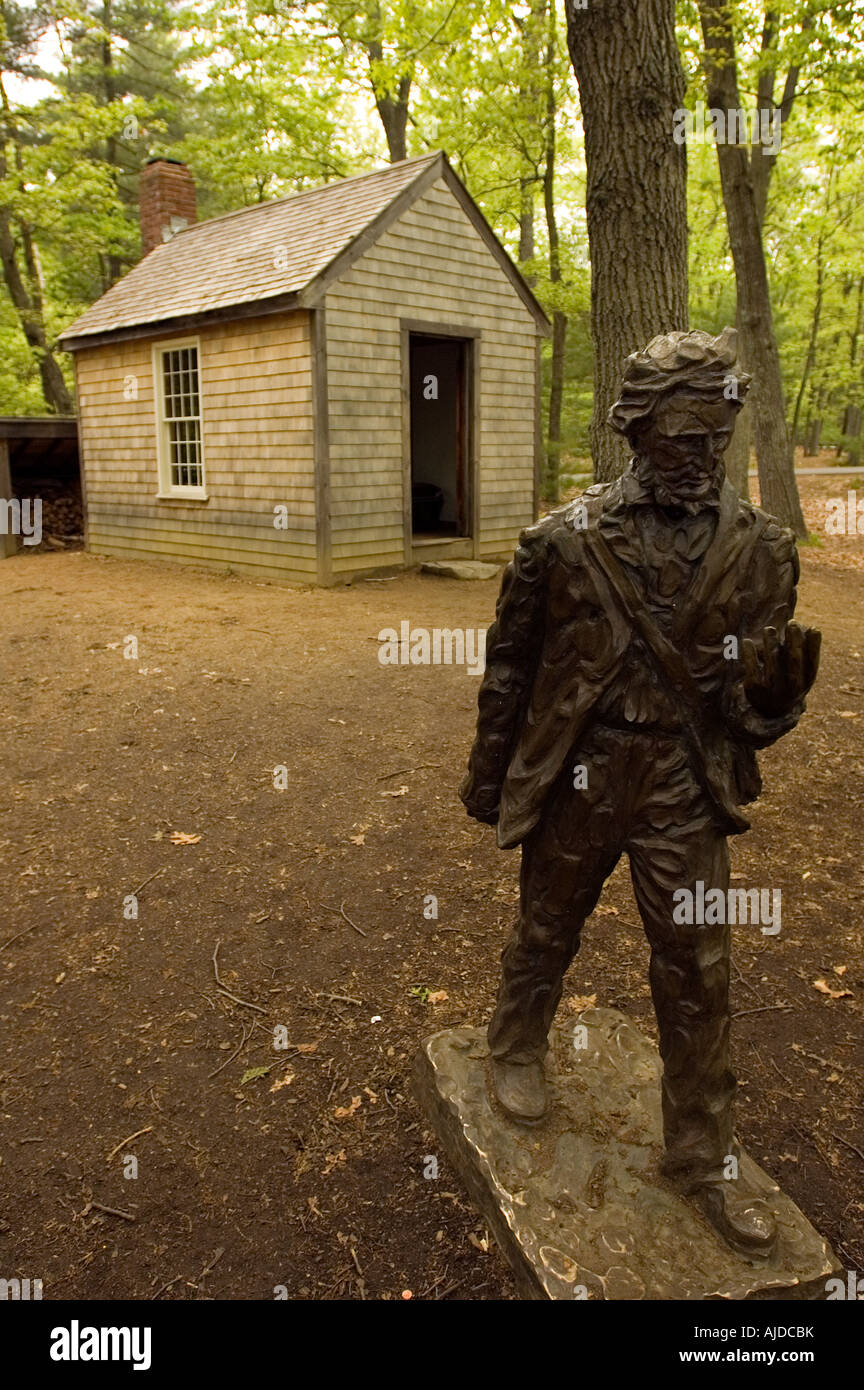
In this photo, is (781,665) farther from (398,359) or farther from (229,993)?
(398,359)

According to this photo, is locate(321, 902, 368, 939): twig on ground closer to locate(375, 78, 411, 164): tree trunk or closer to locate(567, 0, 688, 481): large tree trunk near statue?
locate(567, 0, 688, 481): large tree trunk near statue

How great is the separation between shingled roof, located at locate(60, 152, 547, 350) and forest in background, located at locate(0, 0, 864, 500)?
2598mm

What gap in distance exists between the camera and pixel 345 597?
11930 mm

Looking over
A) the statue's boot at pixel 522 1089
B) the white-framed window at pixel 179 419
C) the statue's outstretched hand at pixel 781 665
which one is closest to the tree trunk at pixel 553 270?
the white-framed window at pixel 179 419

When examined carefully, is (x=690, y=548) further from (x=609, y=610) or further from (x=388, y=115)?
(x=388, y=115)

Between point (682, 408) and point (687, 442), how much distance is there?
80 millimetres

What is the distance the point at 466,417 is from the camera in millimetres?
14250

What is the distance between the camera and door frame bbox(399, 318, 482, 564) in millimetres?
13039

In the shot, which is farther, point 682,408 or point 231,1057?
point 231,1057

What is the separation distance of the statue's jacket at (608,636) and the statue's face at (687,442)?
112 millimetres

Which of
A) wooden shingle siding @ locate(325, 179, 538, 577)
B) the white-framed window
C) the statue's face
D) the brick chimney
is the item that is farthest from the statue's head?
the brick chimney

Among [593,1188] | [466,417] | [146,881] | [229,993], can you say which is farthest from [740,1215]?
[466,417]

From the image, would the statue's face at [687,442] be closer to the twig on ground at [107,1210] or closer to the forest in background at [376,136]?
the twig on ground at [107,1210]

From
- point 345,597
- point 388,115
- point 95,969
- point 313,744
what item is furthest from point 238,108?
point 95,969
